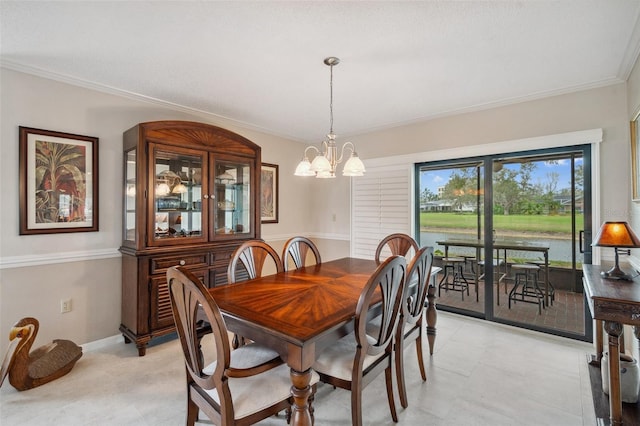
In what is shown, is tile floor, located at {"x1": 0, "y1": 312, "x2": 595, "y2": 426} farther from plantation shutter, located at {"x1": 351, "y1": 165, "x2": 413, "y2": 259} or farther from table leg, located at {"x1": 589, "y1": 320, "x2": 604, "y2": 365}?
plantation shutter, located at {"x1": 351, "y1": 165, "x2": 413, "y2": 259}

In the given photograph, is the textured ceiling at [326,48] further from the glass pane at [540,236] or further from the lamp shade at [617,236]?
the lamp shade at [617,236]

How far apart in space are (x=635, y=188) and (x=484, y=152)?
1.29 m

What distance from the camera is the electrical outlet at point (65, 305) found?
8.85ft

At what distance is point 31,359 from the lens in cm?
230

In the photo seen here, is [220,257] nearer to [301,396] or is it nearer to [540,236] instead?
[301,396]

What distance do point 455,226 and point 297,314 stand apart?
281cm

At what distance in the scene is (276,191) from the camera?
4.54 m

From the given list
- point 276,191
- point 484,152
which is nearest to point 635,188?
point 484,152

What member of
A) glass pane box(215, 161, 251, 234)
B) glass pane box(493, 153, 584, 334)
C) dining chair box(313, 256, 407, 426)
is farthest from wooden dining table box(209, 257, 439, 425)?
glass pane box(493, 153, 584, 334)

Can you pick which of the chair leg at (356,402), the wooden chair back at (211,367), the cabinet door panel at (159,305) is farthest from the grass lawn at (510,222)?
the cabinet door panel at (159,305)

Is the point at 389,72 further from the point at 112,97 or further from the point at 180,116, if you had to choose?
the point at 112,97

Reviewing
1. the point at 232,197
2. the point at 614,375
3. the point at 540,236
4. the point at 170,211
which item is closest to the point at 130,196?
the point at 170,211

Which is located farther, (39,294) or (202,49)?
(39,294)

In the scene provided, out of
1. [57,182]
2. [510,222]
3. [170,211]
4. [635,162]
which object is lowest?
[510,222]
